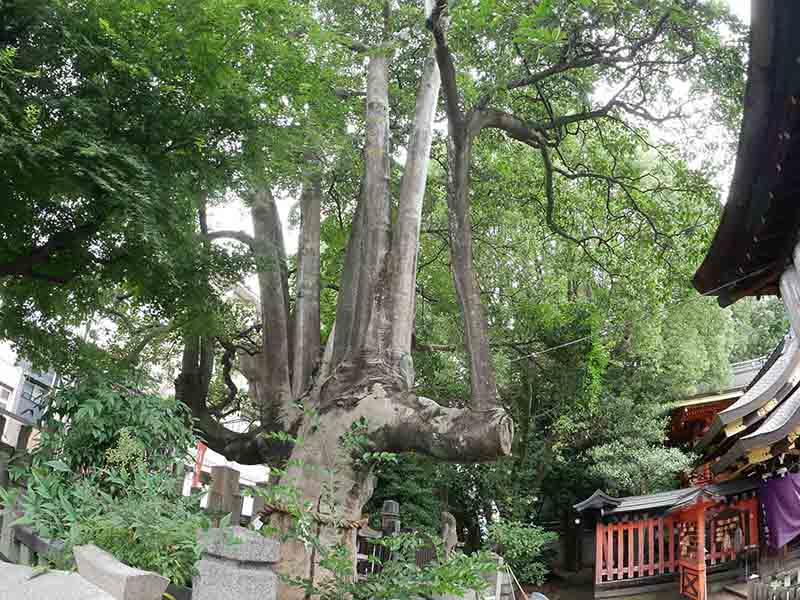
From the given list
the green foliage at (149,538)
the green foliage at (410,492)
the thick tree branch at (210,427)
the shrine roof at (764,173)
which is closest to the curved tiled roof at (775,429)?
the green foliage at (410,492)

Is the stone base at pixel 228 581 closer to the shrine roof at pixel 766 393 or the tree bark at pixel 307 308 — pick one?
the tree bark at pixel 307 308

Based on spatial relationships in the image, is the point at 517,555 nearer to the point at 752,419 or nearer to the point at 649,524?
the point at 649,524

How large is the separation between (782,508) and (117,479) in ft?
39.9

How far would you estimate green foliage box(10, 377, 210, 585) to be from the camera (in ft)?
12.3

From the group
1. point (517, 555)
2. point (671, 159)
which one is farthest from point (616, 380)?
point (671, 159)

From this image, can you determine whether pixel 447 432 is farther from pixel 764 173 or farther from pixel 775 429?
pixel 775 429

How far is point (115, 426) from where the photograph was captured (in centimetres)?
567

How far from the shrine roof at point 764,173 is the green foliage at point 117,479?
12.0ft

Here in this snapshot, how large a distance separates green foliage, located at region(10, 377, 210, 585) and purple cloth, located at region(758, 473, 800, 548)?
440 inches

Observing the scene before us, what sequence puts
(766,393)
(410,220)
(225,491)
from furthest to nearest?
1. (766,393)
2. (225,491)
3. (410,220)

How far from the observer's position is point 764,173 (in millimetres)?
3543

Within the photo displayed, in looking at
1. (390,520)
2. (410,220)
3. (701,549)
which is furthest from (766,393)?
(410,220)

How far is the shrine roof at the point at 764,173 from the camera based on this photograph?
116 inches

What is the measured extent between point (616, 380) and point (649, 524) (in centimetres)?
437
